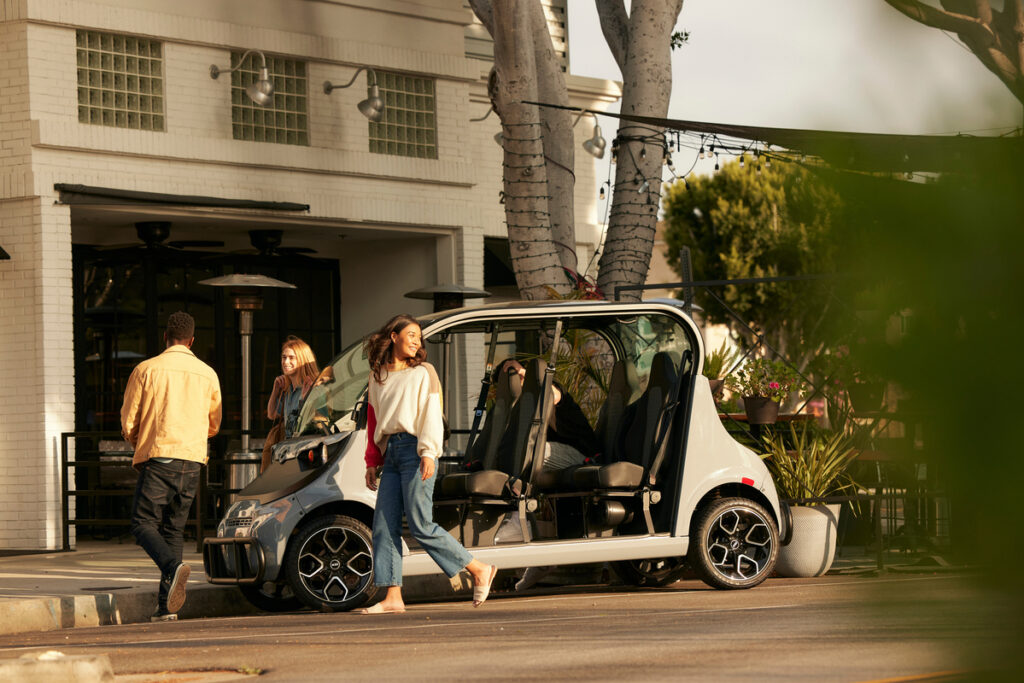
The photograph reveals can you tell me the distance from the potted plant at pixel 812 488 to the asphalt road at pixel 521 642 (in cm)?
71

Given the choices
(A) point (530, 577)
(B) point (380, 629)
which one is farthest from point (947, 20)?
(A) point (530, 577)

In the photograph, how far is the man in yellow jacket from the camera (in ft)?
33.0

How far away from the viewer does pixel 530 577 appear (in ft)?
37.7

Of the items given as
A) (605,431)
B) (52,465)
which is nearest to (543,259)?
(605,431)

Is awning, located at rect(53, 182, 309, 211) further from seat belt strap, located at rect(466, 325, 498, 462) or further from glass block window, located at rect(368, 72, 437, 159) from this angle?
seat belt strap, located at rect(466, 325, 498, 462)

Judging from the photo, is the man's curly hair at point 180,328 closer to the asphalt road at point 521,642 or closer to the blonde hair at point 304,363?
the blonde hair at point 304,363

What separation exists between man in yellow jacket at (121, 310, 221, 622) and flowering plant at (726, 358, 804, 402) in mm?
5835

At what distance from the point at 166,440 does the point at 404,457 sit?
1.73 meters

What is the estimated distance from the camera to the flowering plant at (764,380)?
14.2 metres

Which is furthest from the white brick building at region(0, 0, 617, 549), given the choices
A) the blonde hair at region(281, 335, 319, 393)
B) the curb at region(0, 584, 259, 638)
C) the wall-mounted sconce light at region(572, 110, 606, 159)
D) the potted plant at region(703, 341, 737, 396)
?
the curb at region(0, 584, 259, 638)

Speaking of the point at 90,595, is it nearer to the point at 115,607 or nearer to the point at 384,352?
the point at 115,607

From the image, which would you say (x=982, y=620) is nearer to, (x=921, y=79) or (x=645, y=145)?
(x=921, y=79)

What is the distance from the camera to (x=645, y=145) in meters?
15.5

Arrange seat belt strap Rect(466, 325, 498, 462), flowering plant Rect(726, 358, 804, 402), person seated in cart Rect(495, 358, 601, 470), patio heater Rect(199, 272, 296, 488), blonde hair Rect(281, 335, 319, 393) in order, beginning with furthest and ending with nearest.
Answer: patio heater Rect(199, 272, 296, 488) → flowering plant Rect(726, 358, 804, 402) → blonde hair Rect(281, 335, 319, 393) → seat belt strap Rect(466, 325, 498, 462) → person seated in cart Rect(495, 358, 601, 470)
